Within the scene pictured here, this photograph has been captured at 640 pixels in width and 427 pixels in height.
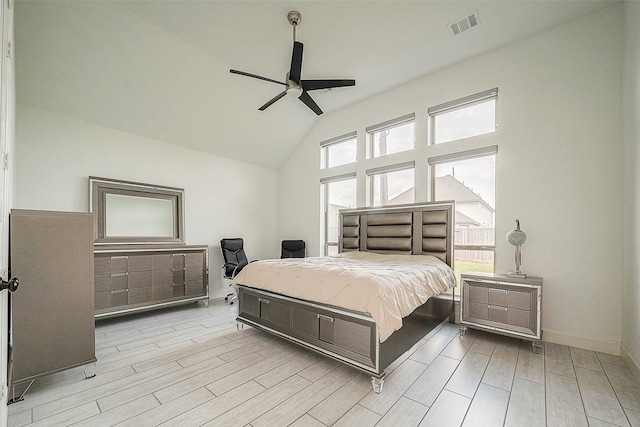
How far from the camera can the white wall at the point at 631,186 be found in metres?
2.41

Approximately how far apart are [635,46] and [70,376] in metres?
5.99

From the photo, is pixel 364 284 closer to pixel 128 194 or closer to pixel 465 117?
pixel 465 117

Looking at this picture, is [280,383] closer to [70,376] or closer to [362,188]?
[70,376]

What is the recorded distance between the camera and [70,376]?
2.36 metres

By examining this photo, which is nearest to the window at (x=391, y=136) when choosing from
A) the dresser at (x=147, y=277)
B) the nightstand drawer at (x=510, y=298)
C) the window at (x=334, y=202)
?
the window at (x=334, y=202)

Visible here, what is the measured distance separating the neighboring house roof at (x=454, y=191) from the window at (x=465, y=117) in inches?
24.1

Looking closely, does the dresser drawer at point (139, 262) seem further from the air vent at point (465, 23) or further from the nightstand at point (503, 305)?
the air vent at point (465, 23)

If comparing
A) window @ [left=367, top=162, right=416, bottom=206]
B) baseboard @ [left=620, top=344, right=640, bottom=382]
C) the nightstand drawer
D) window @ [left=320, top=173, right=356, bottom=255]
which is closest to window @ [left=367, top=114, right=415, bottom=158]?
window @ [left=367, top=162, right=416, bottom=206]

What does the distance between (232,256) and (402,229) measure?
3181mm

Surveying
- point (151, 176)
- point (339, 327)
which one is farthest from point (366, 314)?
point (151, 176)

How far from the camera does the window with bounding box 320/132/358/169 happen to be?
17.5 ft

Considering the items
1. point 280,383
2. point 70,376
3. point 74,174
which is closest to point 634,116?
point 280,383

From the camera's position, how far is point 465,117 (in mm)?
4000

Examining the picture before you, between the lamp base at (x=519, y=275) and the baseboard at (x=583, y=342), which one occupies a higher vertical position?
the lamp base at (x=519, y=275)
